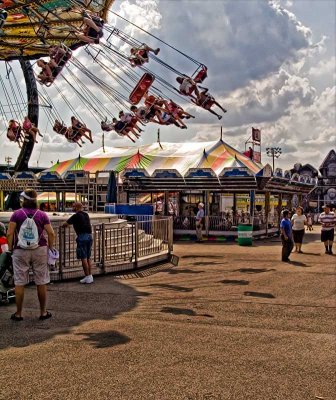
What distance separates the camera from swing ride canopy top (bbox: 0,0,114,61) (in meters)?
16.3

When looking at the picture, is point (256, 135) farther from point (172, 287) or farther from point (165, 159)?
point (172, 287)

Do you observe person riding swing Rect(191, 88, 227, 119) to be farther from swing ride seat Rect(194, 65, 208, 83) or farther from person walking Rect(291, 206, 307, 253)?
person walking Rect(291, 206, 307, 253)

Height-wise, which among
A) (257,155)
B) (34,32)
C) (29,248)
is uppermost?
(34,32)

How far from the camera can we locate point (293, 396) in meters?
4.64

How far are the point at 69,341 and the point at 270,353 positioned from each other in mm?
2481

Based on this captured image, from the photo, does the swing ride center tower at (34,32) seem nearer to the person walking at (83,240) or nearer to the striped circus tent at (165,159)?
the person walking at (83,240)

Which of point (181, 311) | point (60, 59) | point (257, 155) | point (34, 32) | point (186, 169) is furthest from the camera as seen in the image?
point (257, 155)

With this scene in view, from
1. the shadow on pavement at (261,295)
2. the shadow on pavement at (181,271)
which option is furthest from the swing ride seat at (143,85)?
the shadow on pavement at (261,295)

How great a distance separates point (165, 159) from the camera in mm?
30938

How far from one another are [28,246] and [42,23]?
367 inches

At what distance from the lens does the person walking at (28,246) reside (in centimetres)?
736

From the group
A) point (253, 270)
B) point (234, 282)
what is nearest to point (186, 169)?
point (253, 270)

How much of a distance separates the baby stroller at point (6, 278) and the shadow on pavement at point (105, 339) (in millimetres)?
2295

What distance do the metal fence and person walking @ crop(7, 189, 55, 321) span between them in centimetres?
340
